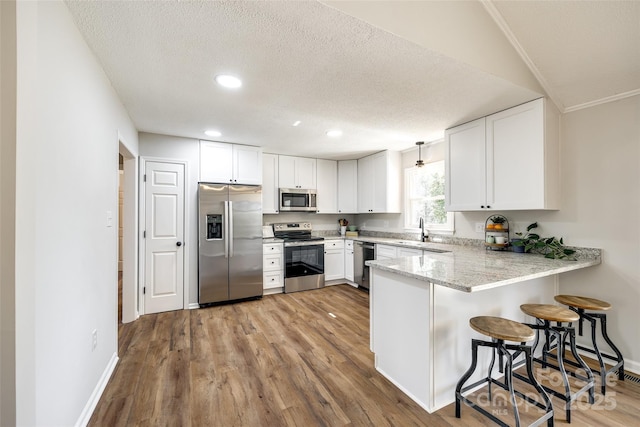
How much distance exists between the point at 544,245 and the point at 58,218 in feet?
12.0

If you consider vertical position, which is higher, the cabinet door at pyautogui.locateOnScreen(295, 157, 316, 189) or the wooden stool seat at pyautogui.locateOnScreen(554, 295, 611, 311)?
the cabinet door at pyautogui.locateOnScreen(295, 157, 316, 189)

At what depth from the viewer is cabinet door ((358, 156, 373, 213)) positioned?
4.79 metres

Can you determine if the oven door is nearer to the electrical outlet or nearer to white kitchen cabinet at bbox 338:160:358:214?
white kitchen cabinet at bbox 338:160:358:214

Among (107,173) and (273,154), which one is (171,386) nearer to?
(107,173)

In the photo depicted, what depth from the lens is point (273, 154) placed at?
4578 mm

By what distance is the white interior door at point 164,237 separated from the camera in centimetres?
340

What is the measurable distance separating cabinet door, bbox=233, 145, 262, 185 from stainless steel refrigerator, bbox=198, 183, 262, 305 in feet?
0.61

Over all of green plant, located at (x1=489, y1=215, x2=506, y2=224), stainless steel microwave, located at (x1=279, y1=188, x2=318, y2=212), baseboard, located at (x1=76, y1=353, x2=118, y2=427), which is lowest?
baseboard, located at (x1=76, y1=353, x2=118, y2=427)

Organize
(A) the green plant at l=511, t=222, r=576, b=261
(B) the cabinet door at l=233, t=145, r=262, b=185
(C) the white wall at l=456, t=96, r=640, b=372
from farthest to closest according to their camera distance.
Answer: (B) the cabinet door at l=233, t=145, r=262, b=185 < (A) the green plant at l=511, t=222, r=576, b=261 < (C) the white wall at l=456, t=96, r=640, b=372

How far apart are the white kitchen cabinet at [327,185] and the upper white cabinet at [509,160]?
2.39 meters

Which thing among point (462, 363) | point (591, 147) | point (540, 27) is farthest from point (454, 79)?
point (462, 363)

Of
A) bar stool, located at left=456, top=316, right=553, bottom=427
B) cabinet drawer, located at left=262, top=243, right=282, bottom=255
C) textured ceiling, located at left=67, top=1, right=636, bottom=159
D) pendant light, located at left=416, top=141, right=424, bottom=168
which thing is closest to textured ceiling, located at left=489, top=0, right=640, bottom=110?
textured ceiling, located at left=67, top=1, right=636, bottom=159

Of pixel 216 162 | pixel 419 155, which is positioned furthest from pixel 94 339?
pixel 419 155

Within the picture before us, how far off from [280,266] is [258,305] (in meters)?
0.74
